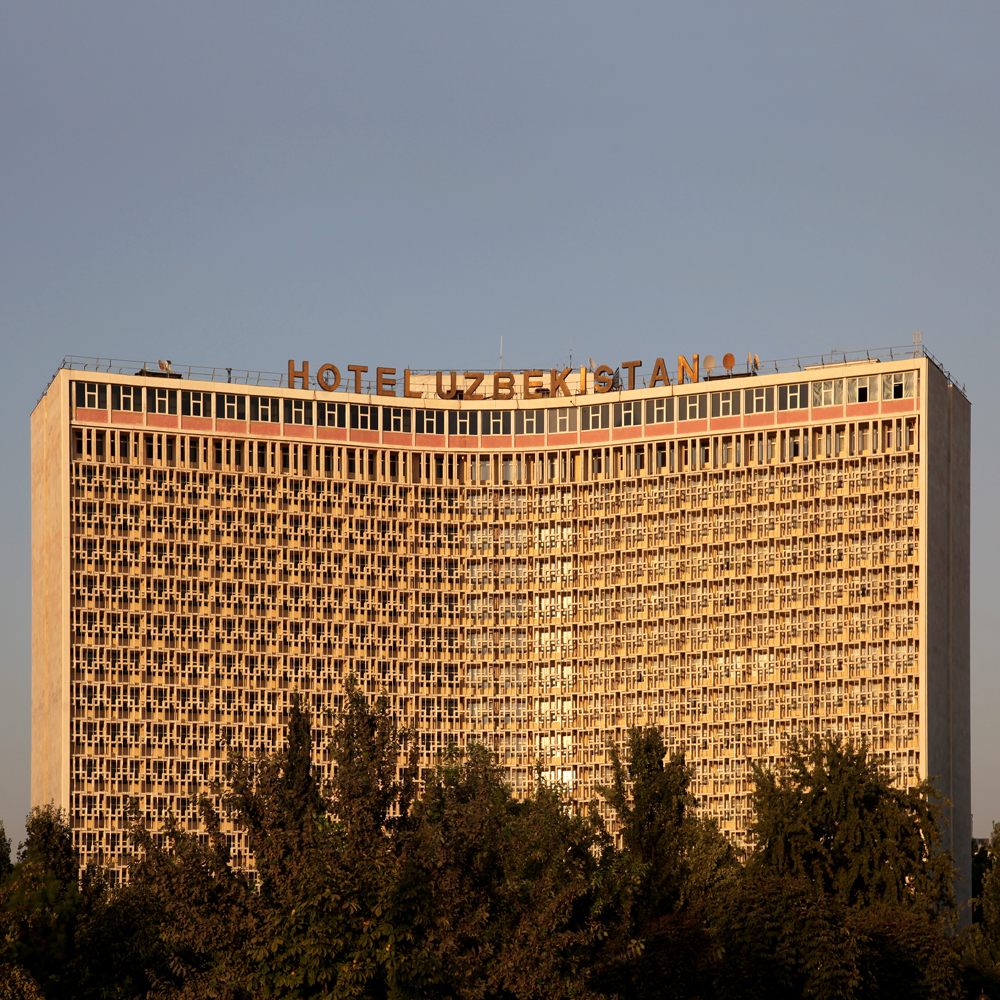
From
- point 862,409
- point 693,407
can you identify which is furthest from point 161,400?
point 862,409

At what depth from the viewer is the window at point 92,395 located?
187 m

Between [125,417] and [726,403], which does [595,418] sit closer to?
[726,403]

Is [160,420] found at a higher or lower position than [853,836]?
higher

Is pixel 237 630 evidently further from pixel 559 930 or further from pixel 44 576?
pixel 559 930

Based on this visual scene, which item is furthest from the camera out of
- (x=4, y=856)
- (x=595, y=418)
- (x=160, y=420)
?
(x=595, y=418)

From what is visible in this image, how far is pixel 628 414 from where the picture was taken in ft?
645

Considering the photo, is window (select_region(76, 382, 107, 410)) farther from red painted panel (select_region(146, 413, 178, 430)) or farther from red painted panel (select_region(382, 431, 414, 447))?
red painted panel (select_region(382, 431, 414, 447))

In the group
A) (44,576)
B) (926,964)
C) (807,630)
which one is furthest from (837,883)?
(44,576)

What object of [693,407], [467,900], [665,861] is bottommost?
[665,861]

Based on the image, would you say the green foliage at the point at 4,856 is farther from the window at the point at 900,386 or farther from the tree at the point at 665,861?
the window at the point at 900,386

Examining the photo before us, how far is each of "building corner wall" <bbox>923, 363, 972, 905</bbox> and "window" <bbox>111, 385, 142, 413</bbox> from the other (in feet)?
254

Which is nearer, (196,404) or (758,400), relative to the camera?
(758,400)

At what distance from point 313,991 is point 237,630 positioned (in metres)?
130

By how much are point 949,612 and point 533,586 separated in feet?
140
